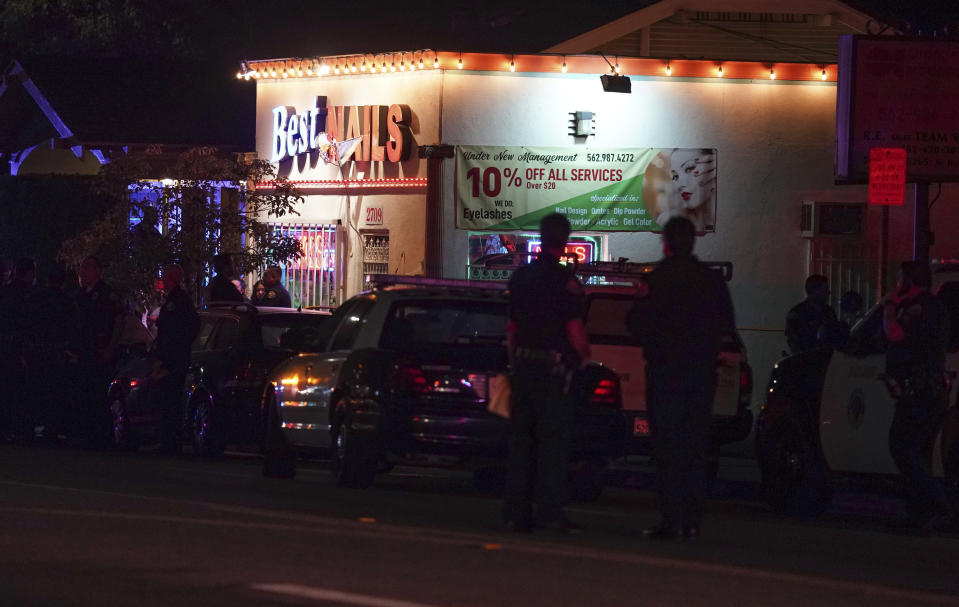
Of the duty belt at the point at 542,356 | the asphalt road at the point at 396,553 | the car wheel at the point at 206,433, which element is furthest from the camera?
the car wheel at the point at 206,433

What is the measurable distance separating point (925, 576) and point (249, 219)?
16510 mm

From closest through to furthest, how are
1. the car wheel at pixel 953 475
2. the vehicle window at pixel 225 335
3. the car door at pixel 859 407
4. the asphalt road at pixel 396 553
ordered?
the asphalt road at pixel 396 553 < the car wheel at pixel 953 475 < the car door at pixel 859 407 < the vehicle window at pixel 225 335

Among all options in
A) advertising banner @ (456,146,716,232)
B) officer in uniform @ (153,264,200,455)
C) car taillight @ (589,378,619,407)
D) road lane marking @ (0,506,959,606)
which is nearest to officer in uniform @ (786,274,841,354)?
car taillight @ (589,378,619,407)

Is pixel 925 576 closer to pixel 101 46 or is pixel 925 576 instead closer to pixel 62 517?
pixel 62 517

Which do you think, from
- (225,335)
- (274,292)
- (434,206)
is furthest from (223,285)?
(225,335)

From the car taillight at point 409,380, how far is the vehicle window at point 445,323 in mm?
383

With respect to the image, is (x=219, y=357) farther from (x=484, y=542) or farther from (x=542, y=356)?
(x=484, y=542)

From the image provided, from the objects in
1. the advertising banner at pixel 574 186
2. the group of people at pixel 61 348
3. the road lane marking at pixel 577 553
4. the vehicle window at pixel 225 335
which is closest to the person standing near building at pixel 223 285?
the group of people at pixel 61 348

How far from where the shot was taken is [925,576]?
977cm

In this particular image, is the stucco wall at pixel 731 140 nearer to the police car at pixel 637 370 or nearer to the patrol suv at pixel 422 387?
the police car at pixel 637 370

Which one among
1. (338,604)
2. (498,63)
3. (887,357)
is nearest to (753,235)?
(498,63)

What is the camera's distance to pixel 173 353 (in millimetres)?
17969

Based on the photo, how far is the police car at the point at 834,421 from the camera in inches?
492

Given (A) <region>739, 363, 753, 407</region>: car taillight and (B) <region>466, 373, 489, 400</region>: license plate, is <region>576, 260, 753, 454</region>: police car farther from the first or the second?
(B) <region>466, 373, 489, 400</region>: license plate
